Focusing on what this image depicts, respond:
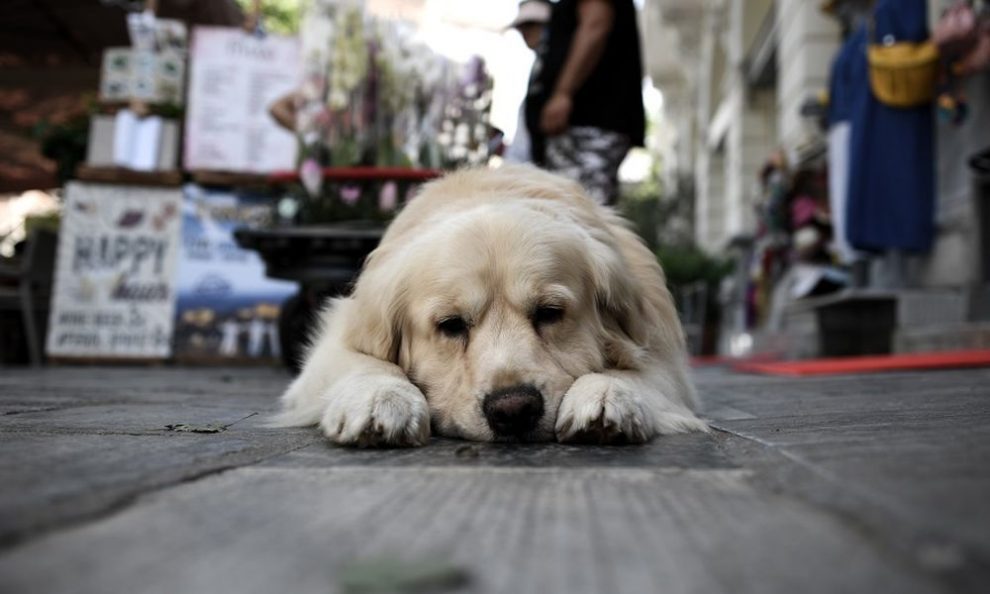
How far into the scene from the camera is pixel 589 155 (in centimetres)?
454

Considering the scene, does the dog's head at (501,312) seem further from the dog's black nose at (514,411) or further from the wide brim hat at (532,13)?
the wide brim hat at (532,13)

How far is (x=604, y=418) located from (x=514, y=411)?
234mm

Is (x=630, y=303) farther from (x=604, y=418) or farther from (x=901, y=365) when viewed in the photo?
(x=901, y=365)

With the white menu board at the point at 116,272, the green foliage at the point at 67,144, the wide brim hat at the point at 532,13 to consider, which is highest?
the wide brim hat at the point at 532,13

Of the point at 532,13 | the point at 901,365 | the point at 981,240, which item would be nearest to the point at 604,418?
the point at 901,365

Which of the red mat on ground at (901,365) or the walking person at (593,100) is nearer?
the red mat on ground at (901,365)

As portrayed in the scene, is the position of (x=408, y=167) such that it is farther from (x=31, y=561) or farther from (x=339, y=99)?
(x=31, y=561)

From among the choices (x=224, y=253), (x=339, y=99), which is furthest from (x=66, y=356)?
(x=339, y=99)

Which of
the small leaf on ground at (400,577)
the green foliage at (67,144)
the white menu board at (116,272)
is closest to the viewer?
the small leaf on ground at (400,577)

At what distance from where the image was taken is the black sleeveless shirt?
4.54m

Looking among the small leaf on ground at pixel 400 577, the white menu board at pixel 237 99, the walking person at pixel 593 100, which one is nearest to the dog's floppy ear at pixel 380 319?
the small leaf on ground at pixel 400 577

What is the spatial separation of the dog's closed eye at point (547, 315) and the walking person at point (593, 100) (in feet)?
7.01

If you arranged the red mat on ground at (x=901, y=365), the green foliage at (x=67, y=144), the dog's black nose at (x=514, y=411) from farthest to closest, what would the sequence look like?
the green foliage at (x=67, y=144)
the red mat on ground at (x=901, y=365)
the dog's black nose at (x=514, y=411)

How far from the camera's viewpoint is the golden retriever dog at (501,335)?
2.00 metres
